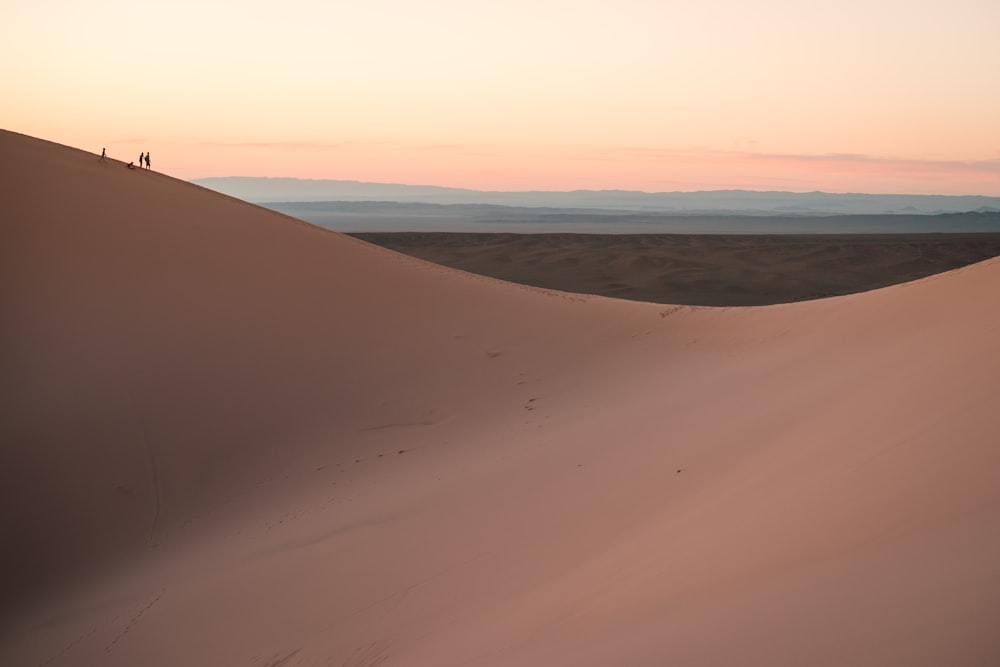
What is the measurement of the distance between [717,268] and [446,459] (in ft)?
107

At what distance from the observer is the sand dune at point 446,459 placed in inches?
142

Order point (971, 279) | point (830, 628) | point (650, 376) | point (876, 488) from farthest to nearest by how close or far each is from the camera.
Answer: point (650, 376)
point (971, 279)
point (876, 488)
point (830, 628)

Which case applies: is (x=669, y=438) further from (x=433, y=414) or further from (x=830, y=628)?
(x=830, y=628)

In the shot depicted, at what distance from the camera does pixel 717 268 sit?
39.2m

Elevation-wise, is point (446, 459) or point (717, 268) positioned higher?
point (717, 268)

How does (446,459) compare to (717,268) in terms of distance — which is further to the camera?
(717,268)

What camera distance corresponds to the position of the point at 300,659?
194 inches

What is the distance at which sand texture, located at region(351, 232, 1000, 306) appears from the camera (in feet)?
107

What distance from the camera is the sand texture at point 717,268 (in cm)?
3259

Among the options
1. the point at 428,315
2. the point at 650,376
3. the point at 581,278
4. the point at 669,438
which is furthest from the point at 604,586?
the point at 581,278

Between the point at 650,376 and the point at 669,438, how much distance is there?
3.44m

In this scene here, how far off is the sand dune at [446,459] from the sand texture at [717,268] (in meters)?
18.4

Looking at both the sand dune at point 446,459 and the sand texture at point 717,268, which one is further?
the sand texture at point 717,268

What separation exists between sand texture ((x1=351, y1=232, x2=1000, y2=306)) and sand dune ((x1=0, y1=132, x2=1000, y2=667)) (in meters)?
18.4
